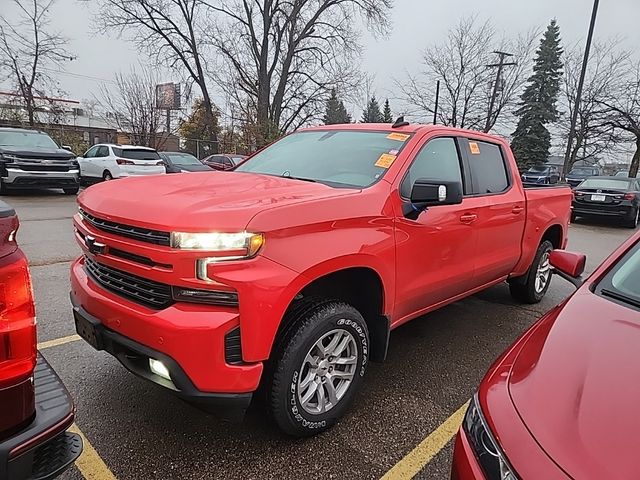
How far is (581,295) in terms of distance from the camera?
6.97 ft

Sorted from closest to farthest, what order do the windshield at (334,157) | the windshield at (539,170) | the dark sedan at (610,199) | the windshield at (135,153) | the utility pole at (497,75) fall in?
1. the windshield at (334,157)
2. the dark sedan at (610,199)
3. the windshield at (135,153)
4. the utility pole at (497,75)
5. the windshield at (539,170)

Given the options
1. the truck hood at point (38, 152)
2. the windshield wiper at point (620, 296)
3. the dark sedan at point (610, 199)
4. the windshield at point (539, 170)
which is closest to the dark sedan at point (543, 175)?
the windshield at point (539, 170)

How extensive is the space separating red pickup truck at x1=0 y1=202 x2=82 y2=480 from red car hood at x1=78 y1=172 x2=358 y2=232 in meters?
0.64

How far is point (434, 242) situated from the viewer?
10.4 ft

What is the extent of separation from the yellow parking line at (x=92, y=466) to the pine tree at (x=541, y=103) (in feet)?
105

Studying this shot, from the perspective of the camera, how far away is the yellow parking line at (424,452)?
7.56 feet

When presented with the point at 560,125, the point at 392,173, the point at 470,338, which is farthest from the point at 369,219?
the point at 560,125

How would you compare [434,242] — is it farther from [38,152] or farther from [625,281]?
[38,152]

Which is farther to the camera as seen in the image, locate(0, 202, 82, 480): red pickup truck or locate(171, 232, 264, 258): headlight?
locate(171, 232, 264, 258): headlight

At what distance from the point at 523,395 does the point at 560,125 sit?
34435 millimetres

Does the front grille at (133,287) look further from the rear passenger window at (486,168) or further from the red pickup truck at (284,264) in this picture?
the rear passenger window at (486,168)

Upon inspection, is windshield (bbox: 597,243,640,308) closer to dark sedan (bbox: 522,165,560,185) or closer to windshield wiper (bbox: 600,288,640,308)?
windshield wiper (bbox: 600,288,640,308)

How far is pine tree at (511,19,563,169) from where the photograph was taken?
30172 mm

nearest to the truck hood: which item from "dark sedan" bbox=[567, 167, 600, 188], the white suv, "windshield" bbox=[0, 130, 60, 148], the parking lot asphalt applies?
"windshield" bbox=[0, 130, 60, 148]
